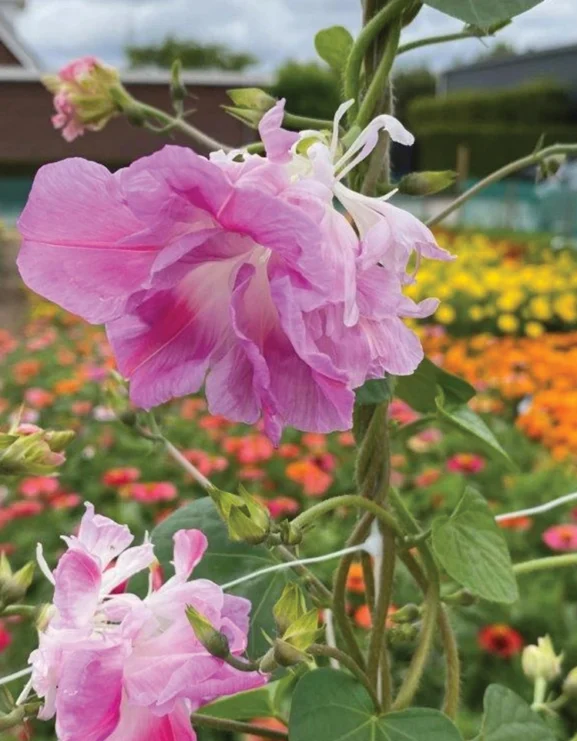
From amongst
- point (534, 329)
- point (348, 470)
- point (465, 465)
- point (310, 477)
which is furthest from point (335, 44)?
point (534, 329)

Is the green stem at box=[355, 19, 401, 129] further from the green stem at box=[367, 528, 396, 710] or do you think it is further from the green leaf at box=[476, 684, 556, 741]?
the green leaf at box=[476, 684, 556, 741]

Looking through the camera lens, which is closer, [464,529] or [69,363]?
[464,529]

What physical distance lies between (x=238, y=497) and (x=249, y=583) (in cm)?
15

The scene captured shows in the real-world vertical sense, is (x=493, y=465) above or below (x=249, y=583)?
below

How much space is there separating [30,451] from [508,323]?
2972 mm

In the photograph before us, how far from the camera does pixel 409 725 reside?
0.44 meters

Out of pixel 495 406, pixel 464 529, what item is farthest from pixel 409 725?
pixel 495 406

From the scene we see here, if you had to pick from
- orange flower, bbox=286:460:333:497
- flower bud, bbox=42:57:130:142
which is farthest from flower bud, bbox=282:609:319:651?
orange flower, bbox=286:460:333:497

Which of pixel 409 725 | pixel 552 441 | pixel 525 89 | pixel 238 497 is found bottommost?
pixel 525 89

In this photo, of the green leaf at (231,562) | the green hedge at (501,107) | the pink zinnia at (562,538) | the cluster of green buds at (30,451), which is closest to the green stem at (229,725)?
the green leaf at (231,562)

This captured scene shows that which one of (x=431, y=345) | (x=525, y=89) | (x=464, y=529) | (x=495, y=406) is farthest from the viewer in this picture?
(x=525, y=89)

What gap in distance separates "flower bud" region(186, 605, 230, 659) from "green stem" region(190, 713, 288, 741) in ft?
0.34

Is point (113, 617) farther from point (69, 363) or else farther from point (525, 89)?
point (525, 89)

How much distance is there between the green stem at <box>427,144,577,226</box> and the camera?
1.71 feet
